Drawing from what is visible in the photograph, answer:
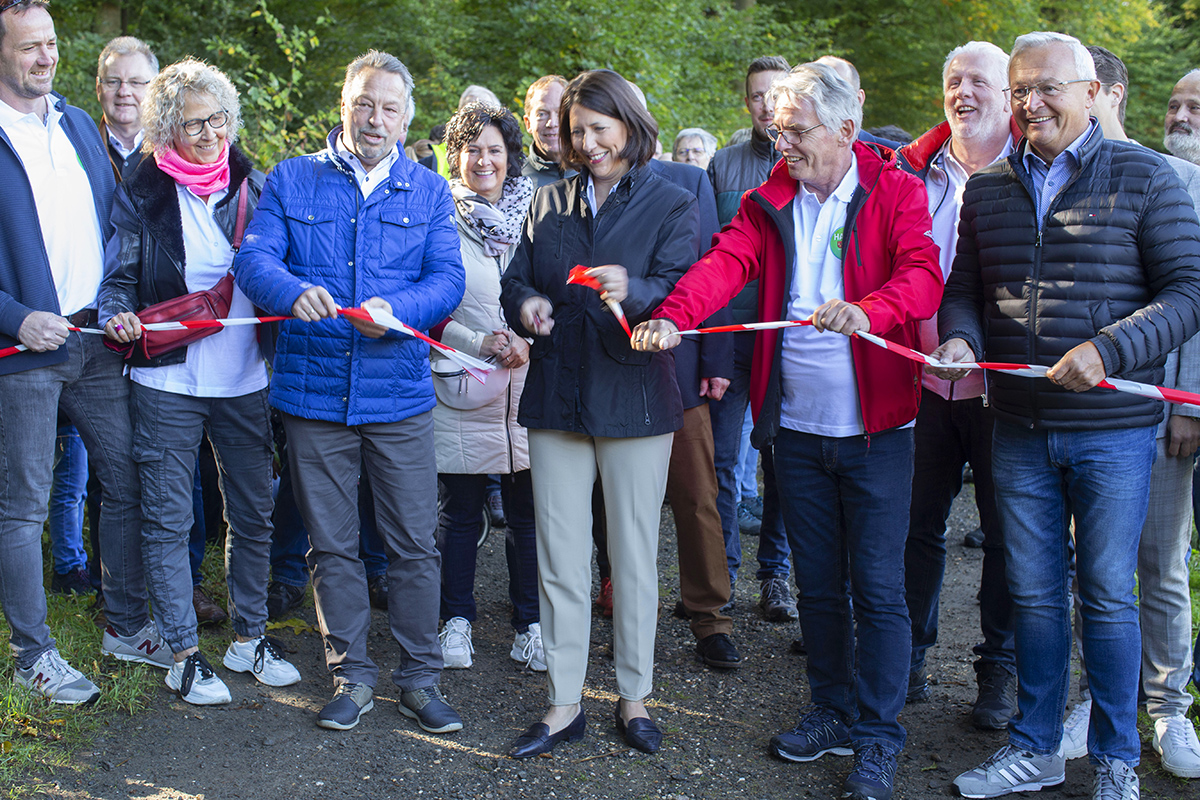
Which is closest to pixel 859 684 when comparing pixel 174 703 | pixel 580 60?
pixel 174 703

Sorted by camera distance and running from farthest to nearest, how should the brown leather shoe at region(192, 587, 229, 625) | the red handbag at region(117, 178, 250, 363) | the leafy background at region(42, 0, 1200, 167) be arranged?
the leafy background at region(42, 0, 1200, 167), the brown leather shoe at region(192, 587, 229, 625), the red handbag at region(117, 178, 250, 363)

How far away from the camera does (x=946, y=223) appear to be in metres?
4.30

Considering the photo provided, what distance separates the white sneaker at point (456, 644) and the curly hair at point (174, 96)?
2.47 meters

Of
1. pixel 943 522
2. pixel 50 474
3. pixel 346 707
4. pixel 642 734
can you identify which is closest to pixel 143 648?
pixel 50 474

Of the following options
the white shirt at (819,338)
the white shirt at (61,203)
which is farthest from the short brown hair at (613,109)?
the white shirt at (61,203)

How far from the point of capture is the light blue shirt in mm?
3449

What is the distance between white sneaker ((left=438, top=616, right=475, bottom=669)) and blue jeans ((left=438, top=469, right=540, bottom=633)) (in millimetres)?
88

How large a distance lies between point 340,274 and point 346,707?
5.69ft

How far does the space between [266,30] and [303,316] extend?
11772 mm

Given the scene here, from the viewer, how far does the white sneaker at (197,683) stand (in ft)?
14.1

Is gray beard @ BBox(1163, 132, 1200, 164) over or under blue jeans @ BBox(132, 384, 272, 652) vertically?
over

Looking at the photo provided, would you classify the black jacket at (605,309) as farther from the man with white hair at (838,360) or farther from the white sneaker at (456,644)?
the white sneaker at (456,644)

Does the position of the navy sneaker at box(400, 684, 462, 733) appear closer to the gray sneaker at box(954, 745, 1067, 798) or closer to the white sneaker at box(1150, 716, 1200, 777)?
the gray sneaker at box(954, 745, 1067, 798)

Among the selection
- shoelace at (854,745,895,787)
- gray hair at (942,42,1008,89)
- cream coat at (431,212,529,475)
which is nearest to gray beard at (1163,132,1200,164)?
gray hair at (942,42,1008,89)
